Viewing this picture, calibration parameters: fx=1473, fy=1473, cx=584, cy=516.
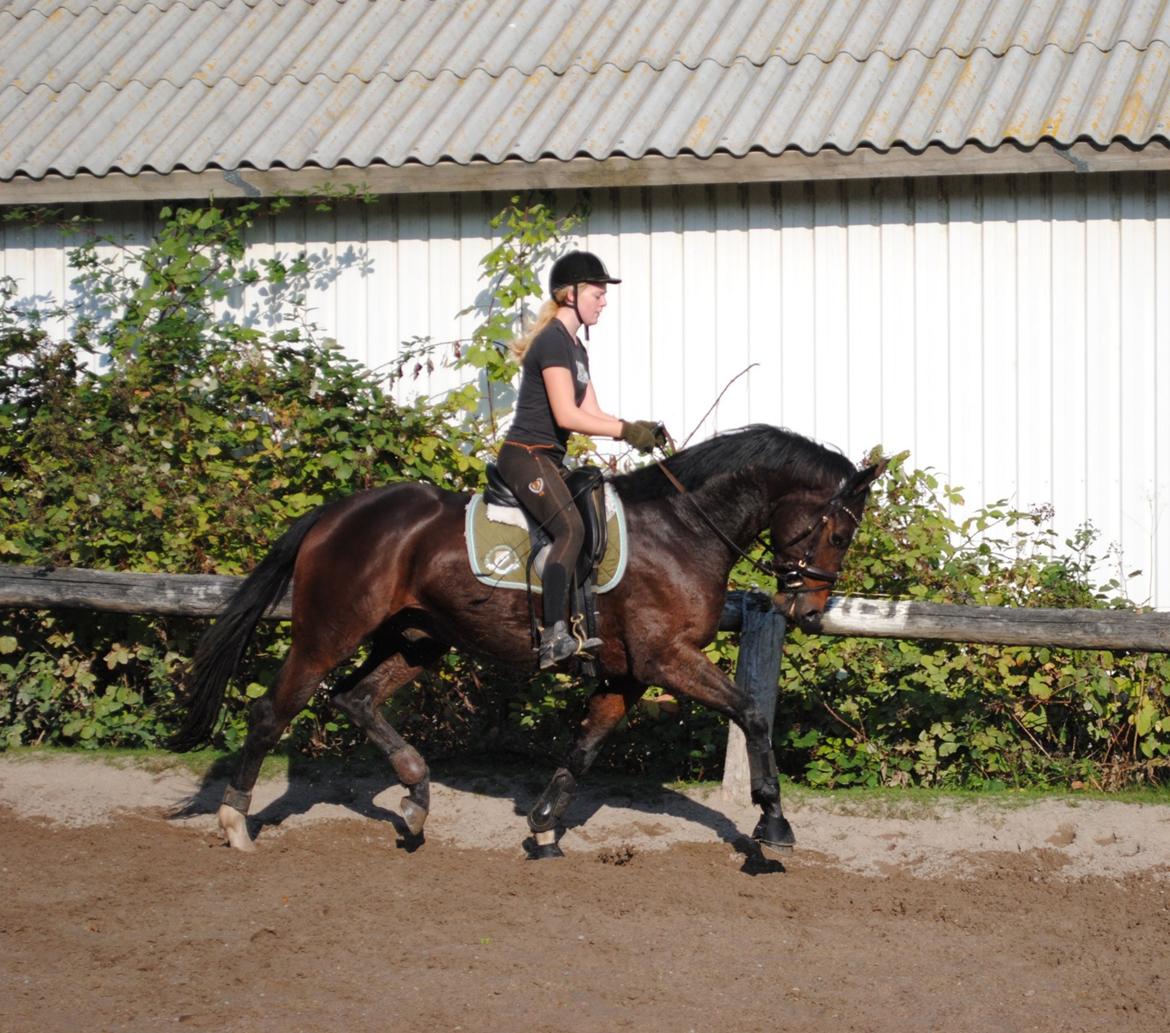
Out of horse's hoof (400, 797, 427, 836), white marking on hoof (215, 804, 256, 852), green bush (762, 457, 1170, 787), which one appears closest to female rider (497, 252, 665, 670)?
horse's hoof (400, 797, 427, 836)

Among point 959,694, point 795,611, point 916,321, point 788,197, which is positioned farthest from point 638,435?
point 788,197

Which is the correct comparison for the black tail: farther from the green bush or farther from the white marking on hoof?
the green bush

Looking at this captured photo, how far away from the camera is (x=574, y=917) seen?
19.0ft

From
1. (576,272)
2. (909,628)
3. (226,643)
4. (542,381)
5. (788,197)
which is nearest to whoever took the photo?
(576,272)

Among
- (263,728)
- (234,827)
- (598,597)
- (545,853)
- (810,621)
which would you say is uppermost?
(598,597)

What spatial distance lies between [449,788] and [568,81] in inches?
198

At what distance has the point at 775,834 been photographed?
252 inches

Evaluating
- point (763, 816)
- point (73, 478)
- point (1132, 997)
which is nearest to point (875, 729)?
point (763, 816)

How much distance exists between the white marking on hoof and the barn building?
3684mm

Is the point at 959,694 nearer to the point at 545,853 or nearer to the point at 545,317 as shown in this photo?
the point at 545,853

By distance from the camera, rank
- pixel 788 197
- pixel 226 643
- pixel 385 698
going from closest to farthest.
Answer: pixel 226 643 < pixel 385 698 < pixel 788 197

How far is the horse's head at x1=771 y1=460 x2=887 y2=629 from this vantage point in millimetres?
6297

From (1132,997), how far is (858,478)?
2308 millimetres

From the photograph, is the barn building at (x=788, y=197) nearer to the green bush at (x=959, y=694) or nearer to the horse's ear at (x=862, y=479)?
the green bush at (x=959, y=694)
